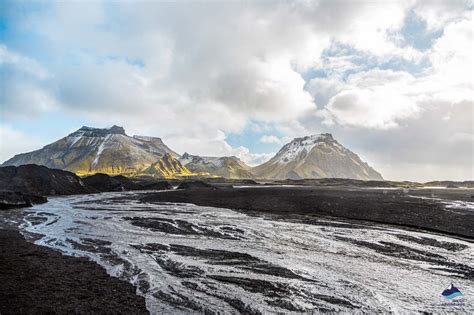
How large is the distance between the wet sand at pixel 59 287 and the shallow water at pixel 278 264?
40.8 inches

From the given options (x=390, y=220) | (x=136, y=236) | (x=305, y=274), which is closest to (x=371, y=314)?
(x=305, y=274)

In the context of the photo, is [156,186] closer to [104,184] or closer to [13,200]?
[104,184]

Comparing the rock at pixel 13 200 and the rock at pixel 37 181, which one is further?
the rock at pixel 37 181

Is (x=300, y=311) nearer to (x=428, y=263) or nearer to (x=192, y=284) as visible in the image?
(x=192, y=284)

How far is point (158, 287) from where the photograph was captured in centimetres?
1561

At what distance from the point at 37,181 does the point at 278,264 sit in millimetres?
94208

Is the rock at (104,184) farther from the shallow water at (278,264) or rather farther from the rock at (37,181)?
Result: the shallow water at (278,264)

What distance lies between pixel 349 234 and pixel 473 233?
12.7 metres

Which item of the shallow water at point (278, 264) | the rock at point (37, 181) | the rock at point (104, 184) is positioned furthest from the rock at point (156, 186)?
the shallow water at point (278, 264)

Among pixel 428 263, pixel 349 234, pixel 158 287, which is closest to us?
pixel 158 287

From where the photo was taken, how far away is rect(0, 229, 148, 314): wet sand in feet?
41.3

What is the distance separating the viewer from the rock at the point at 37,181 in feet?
271

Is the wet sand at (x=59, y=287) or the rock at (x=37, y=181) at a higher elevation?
the rock at (x=37, y=181)

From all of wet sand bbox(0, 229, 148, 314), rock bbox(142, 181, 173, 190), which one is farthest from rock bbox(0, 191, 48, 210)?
rock bbox(142, 181, 173, 190)
